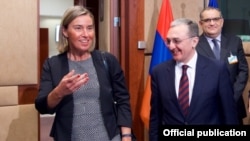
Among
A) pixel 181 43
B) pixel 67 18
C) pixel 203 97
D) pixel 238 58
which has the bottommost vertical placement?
pixel 203 97

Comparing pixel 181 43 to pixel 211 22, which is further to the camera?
pixel 211 22

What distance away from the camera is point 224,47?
2973 mm

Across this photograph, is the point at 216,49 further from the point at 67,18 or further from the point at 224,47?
the point at 67,18

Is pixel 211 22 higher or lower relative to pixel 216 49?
higher

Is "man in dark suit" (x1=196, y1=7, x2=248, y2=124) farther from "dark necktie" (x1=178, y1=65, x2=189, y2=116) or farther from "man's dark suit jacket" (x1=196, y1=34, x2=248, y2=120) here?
"dark necktie" (x1=178, y1=65, x2=189, y2=116)

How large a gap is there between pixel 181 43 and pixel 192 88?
251 millimetres

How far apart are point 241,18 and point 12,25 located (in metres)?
2.36

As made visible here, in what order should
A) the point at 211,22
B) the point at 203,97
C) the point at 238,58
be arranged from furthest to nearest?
the point at 238,58 → the point at 211,22 → the point at 203,97

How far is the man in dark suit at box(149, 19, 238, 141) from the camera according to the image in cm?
182

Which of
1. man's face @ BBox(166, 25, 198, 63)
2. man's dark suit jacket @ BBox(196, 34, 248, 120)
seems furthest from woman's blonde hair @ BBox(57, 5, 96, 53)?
man's dark suit jacket @ BBox(196, 34, 248, 120)

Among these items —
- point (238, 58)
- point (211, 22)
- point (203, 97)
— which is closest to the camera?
point (203, 97)

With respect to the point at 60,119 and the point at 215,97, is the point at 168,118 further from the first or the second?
the point at 60,119

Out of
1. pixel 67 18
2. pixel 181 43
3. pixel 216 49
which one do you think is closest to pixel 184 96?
pixel 181 43

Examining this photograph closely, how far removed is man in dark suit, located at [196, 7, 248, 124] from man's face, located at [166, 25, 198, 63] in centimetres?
102
